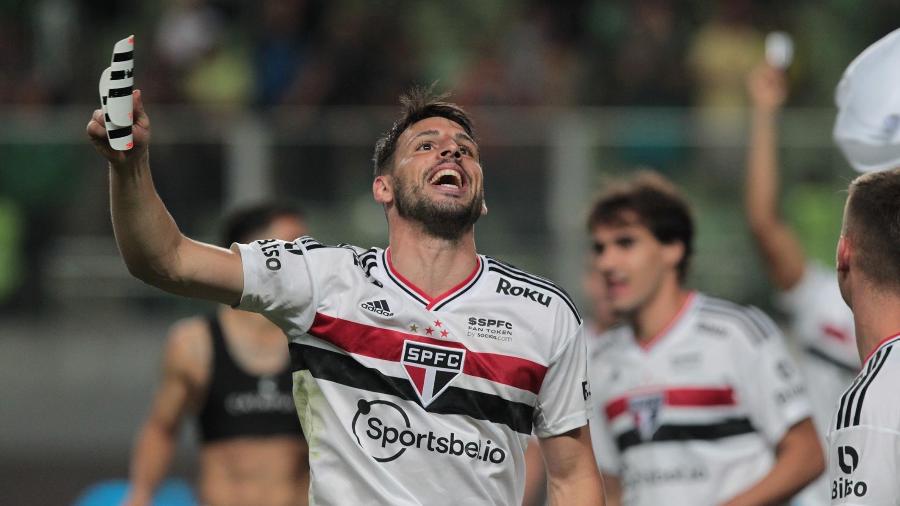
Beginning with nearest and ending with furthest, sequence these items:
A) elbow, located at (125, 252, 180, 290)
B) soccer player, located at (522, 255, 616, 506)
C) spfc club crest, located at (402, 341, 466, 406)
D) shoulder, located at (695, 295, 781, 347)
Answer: elbow, located at (125, 252, 180, 290)
spfc club crest, located at (402, 341, 466, 406)
shoulder, located at (695, 295, 781, 347)
soccer player, located at (522, 255, 616, 506)

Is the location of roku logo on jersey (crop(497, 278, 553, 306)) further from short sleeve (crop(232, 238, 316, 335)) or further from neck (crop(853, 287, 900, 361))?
neck (crop(853, 287, 900, 361))

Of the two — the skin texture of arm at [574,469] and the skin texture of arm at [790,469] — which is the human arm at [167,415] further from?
the skin texture of arm at [574,469]

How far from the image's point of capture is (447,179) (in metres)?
4.56

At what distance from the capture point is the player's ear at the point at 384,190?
463 cm

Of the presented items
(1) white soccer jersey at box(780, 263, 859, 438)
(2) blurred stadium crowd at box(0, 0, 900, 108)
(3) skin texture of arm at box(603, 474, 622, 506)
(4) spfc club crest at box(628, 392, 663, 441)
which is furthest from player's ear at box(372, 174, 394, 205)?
(2) blurred stadium crowd at box(0, 0, 900, 108)

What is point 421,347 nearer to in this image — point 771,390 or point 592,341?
point 771,390

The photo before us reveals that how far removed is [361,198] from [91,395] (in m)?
2.69

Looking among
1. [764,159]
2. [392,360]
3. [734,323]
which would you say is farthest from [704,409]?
[392,360]

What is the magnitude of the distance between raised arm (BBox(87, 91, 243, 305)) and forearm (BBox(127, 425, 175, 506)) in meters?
2.95

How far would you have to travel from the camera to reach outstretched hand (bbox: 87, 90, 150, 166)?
3863 mm

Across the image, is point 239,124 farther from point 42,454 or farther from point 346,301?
point 346,301

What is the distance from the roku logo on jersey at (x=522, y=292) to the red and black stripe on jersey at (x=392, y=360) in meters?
0.23

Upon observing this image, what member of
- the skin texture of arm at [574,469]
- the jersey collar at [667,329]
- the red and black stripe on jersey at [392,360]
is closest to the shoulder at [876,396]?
the skin texture of arm at [574,469]

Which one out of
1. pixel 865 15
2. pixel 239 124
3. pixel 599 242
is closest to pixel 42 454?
pixel 239 124
